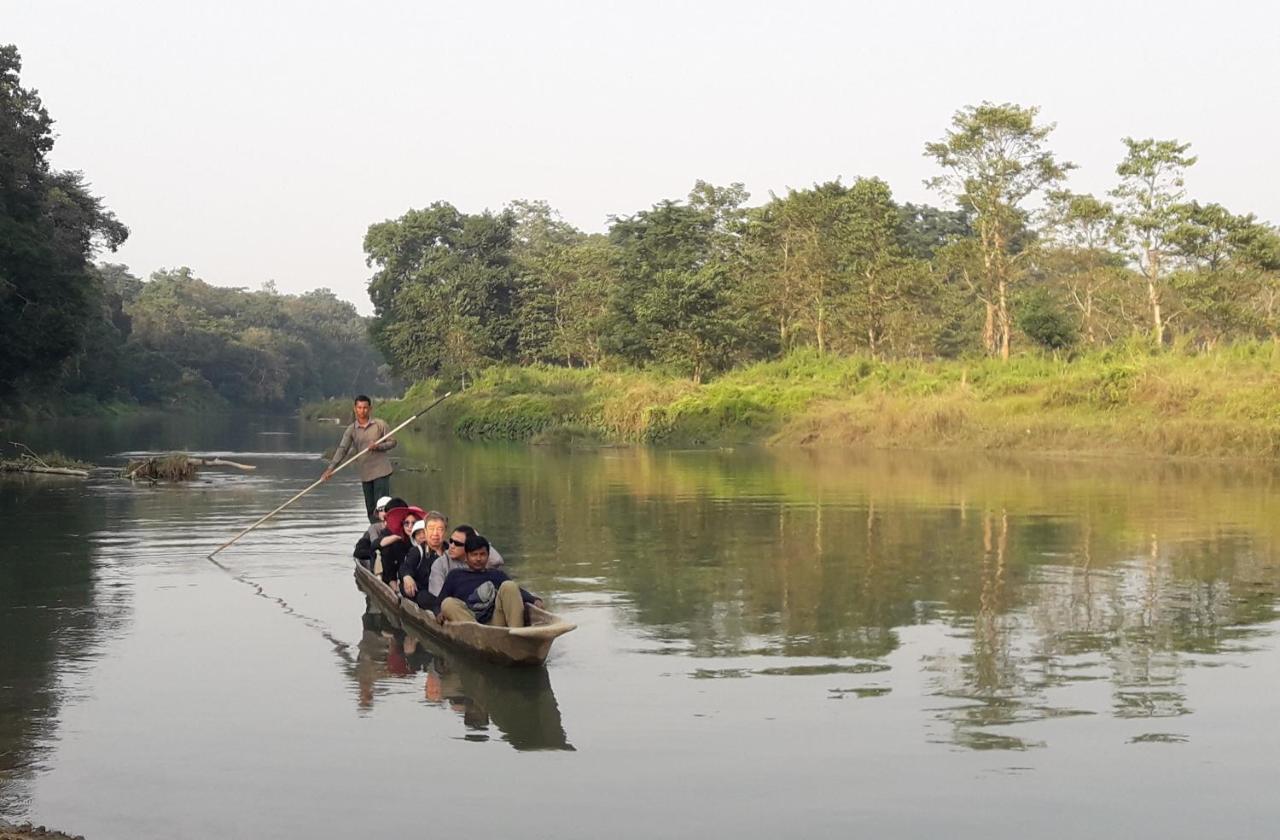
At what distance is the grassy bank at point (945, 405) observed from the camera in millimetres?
35906

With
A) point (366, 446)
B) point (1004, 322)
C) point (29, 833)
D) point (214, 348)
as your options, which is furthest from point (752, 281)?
point (214, 348)

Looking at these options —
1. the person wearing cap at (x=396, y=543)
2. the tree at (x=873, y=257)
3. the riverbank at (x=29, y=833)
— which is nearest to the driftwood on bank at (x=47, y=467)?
the person wearing cap at (x=396, y=543)

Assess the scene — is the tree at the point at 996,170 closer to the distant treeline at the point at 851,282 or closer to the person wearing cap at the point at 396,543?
the distant treeline at the point at 851,282

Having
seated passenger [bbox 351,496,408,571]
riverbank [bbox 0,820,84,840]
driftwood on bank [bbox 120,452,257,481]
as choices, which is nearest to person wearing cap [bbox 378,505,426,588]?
seated passenger [bbox 351,496,408,571]

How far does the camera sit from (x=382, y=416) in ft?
242

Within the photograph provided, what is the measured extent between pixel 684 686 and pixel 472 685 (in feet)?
4.80

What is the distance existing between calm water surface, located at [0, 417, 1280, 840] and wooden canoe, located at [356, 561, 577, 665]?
0.63 ft

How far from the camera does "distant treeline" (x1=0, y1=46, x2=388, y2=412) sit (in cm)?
3925

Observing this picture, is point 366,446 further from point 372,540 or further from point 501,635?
point 501,635

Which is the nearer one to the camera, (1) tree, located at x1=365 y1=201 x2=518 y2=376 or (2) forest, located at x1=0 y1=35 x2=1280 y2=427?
(2) forest, located at x1=0 y1=35 x2=1280 y2=427

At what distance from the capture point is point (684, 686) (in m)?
10.1

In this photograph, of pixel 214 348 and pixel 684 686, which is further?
pixel 214 348

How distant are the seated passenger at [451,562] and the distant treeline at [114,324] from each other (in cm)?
2940

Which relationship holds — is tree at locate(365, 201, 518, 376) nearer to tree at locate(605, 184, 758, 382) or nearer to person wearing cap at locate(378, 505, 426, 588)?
tree at locate(605, 184, 758, 382)
